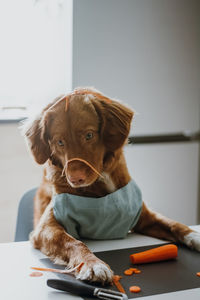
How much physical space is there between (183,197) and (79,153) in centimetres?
226

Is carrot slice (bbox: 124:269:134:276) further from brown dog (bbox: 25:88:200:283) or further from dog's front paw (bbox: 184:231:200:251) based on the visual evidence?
dog's front paw (bbox: 184:231:200:251)

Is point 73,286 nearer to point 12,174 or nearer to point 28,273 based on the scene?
point 28,273

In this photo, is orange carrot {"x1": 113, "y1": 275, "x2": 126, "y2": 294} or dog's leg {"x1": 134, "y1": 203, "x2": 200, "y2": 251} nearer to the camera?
orange carrot {"x1": 113, "y1": 275, "x2": 126, "y2": 294}

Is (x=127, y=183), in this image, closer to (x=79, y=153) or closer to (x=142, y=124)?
(x=79, y=153)

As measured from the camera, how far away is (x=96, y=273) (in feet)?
3.34

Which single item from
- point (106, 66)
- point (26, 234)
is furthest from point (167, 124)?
point (26, 234)

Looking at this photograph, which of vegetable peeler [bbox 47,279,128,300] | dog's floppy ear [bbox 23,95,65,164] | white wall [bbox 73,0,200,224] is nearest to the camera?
vegetable peeler [bbox 47,279,128,300]

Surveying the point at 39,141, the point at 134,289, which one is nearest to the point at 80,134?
the point at 39,141

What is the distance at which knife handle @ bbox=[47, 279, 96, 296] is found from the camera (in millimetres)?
975

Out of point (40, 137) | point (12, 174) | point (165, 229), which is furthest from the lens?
point (12, 174)

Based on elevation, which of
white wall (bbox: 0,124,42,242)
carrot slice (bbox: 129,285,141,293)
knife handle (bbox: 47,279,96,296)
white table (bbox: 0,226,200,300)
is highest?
knife handle (bbox: 47,279,96,296)

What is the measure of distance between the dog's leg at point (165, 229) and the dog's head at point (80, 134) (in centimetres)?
25

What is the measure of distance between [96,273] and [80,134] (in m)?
0.36

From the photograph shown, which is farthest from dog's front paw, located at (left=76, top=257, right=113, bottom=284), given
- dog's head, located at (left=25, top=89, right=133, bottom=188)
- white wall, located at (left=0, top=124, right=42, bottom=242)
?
white wall, located at (left=0, top=124, right=42, bottom=242)
